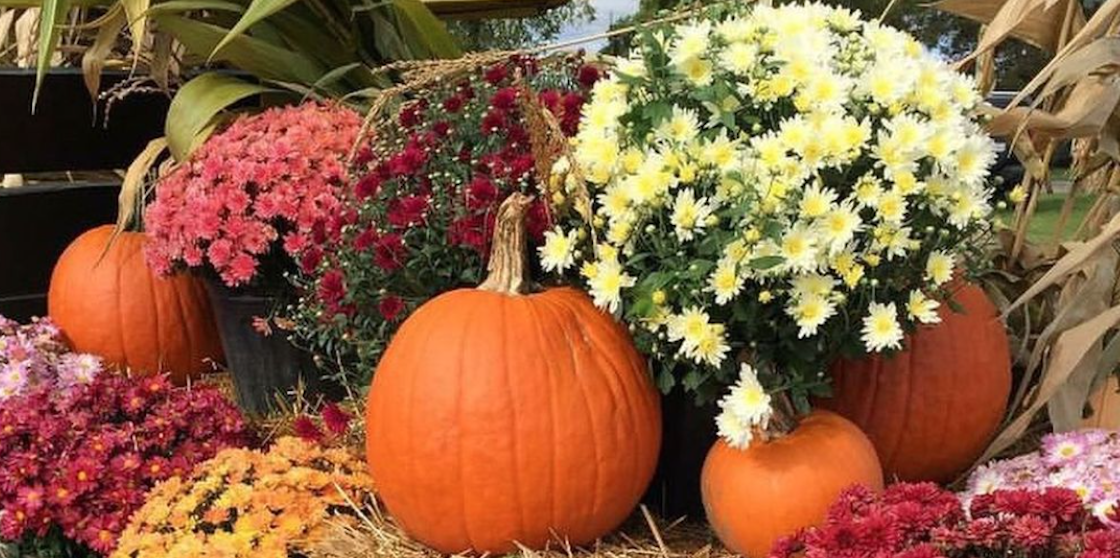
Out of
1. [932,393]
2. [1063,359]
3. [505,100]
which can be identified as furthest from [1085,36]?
[505,100]

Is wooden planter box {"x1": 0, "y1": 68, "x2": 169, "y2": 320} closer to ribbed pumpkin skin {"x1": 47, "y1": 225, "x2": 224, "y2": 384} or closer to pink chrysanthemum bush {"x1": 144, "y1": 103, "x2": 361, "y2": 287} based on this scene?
ribbed pumpkin skin {"x1": 47, "y1": 225, "x2": 224, "y2": 384}

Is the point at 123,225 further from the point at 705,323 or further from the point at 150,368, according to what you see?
the point at 705,323

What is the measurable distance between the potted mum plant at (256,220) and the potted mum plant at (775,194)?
37.7 inches

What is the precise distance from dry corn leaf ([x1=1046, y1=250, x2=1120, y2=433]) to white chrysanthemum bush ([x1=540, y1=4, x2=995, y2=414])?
17.6 inches

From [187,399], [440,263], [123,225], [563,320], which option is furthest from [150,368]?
[563,320]

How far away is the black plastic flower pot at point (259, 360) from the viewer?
3037 millimetres

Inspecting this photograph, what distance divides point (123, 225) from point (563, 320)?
1682 mm

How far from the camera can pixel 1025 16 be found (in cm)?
255

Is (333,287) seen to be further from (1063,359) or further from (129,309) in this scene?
(1063,359)

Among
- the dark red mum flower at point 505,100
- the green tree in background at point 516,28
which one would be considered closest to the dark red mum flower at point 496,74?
the dark red mum flower at point 505,100

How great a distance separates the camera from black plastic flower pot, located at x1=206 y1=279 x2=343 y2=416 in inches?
120

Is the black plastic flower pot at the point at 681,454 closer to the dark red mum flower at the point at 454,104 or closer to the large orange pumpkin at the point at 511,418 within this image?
the large orange pumpkin at the point at 511,418

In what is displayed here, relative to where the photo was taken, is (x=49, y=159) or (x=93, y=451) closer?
(x=93, y=451)

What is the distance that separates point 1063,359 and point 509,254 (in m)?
1.00
